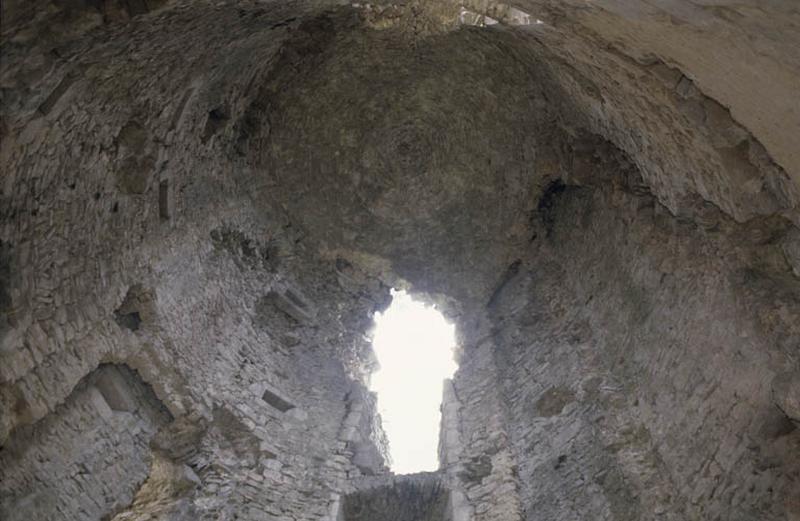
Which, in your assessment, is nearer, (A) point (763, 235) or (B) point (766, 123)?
(B) point (766, 123)

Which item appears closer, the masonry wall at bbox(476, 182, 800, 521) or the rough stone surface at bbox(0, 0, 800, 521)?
the rough stone surface at bbox(0, 0, 800, 521)

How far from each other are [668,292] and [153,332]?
3.93m

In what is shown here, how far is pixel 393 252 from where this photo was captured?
29.4 ft

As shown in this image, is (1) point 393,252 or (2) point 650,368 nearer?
(2) point 650,368

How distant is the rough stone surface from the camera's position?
4.20 metres

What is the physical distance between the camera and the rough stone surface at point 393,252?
4195mm

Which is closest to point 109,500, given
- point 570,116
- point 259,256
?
point 259,256

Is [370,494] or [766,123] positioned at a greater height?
[766,123]

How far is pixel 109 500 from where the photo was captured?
Result: 4.84 metres

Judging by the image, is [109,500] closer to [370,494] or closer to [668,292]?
[370,494]

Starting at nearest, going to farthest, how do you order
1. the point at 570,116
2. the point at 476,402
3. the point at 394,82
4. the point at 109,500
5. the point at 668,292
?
the point at 109,500
the point at 668,292
the point at 570,116
the point at 476,402
the point at 394,82

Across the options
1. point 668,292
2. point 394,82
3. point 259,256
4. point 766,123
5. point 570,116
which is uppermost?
point 394,82

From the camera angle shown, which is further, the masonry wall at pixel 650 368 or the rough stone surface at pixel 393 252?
the masonry wall at pixel 650 368

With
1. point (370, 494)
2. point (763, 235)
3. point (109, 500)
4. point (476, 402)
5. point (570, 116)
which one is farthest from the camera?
point (476, 402)
